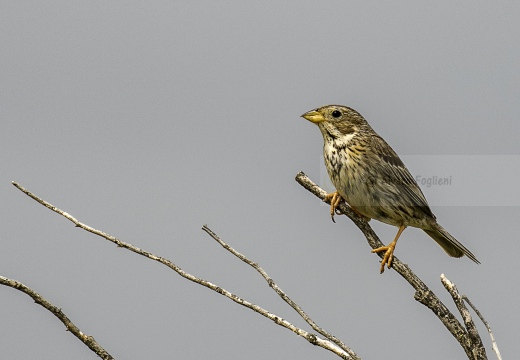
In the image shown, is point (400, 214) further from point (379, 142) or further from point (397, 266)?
point (397, 266)

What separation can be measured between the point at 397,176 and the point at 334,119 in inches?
31.5

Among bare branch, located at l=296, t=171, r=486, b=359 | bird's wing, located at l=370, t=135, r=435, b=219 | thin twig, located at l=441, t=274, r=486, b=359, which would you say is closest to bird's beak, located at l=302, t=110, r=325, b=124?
bird's wing, located at l=370, t=135, r=435, b=219

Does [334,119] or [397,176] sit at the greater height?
[334,119]

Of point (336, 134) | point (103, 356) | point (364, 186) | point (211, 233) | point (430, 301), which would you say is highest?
point (336, 134)

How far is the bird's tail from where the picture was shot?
8.16m

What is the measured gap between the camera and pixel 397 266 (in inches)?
227

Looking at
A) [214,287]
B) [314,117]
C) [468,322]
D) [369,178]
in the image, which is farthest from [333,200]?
[214,287]

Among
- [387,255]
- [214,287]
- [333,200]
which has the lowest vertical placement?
[214,287]

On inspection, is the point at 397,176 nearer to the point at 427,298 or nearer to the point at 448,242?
the point at 448,242

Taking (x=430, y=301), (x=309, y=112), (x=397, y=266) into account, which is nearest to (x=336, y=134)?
(x=309, y=112)

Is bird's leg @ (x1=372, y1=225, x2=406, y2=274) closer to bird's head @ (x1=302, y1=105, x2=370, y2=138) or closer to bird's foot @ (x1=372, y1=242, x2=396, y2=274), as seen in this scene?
bird's foot @ (x1=372, y1=242, x2=396, y2=274)

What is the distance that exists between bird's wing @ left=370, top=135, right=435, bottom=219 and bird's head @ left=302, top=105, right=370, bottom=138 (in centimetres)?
28

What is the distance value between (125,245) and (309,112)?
4123 mm

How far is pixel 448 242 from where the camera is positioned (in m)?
8.25
